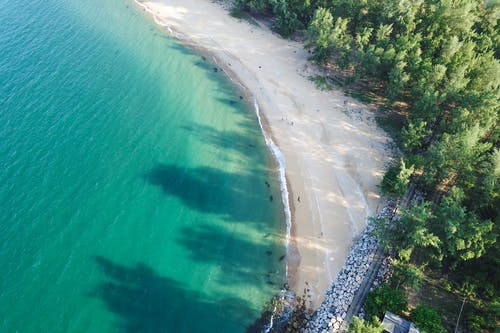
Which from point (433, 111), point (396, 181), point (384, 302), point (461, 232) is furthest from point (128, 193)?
point (433, 111)

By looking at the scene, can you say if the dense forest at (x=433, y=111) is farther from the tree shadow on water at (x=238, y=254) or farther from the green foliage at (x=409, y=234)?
the tree shadow on water at (x=238, y=254)

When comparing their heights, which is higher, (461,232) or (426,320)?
(461,232)

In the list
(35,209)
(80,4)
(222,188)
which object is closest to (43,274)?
(35,209)

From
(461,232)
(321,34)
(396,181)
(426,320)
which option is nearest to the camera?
(426,320)

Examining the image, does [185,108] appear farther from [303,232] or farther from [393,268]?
[393,268]

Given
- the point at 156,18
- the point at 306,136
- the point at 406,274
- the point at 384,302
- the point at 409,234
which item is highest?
the point at 156,18

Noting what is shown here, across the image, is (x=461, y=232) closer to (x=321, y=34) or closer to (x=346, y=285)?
(x=346, y=285)
